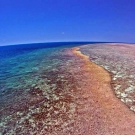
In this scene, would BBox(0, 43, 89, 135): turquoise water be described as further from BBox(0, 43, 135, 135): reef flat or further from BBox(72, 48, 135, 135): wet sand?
BBox(72, 48, 135, 135): wet sand

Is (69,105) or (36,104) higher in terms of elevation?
(69,105)

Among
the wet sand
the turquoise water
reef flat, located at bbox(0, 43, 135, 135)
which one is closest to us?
the wet sand

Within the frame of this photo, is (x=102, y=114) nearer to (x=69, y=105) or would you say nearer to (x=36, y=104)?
(x=69, y=105)

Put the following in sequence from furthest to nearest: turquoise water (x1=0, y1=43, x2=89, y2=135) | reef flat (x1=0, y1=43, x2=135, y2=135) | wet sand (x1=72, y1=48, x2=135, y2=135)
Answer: turquoise water (x1=0, y1=43, x2=89, y2=135), reef flat (x1=0, y1=43, x2=135, y2=135), wet sand (x1=72, y1=48, x2=135, y2=135)

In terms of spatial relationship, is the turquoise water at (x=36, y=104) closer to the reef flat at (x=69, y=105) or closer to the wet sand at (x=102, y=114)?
the reef flat at (x=69, y=105)

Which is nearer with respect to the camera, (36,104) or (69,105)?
(69,105)

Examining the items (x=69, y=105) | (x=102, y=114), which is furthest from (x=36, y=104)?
(x=102, y=114)

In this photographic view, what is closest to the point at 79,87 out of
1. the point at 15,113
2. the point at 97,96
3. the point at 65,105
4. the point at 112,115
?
the point at 97,96

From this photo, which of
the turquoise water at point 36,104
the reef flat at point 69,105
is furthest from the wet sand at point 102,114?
the turquoise water at point 36,104

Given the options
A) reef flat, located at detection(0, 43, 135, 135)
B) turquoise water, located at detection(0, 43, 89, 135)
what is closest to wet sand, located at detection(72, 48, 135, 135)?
reef flat, located at detection(0, 43, 135, 135)
